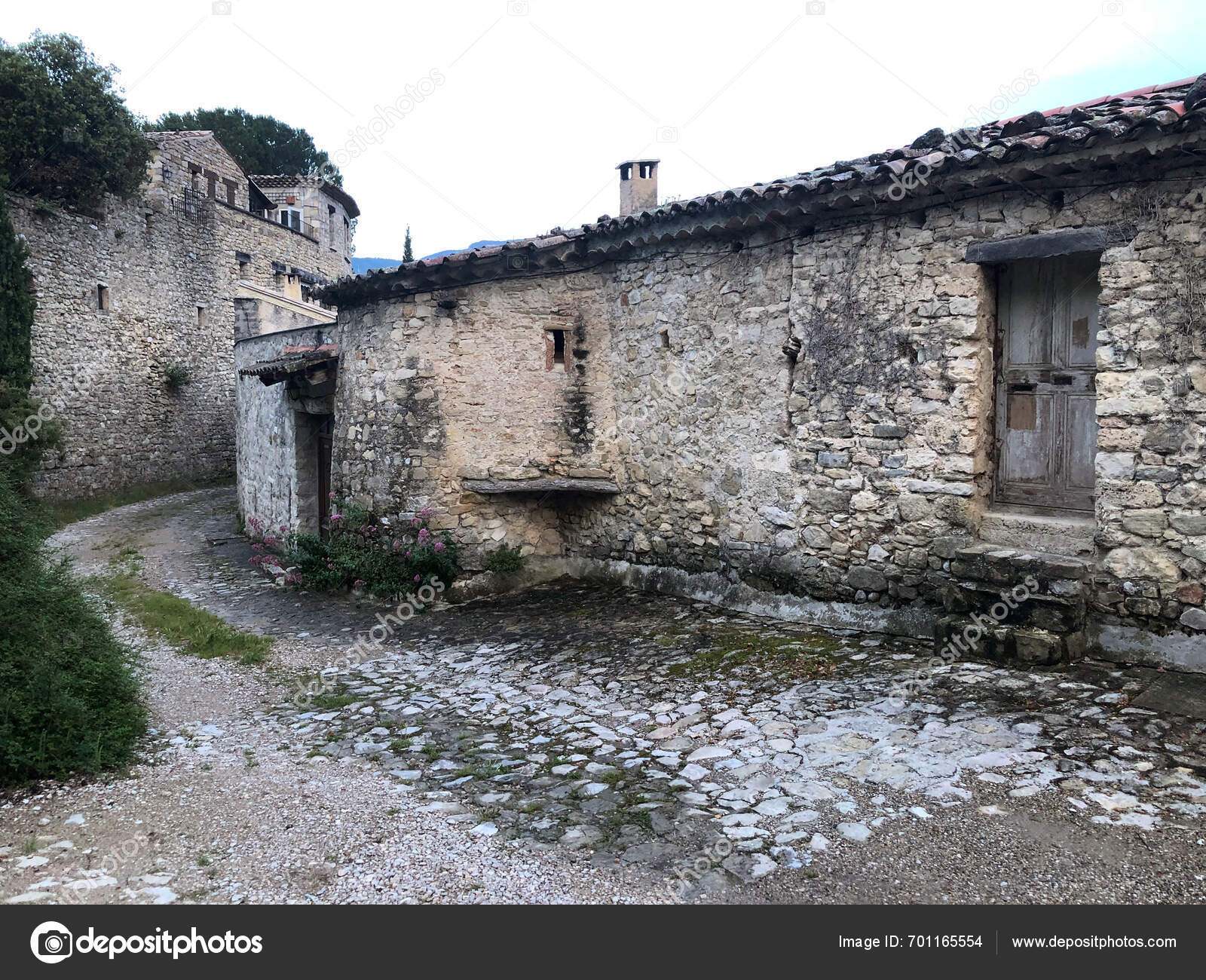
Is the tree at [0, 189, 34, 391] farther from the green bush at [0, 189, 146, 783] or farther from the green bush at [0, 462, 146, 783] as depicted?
the green bush at [0, 462, 146, 783]

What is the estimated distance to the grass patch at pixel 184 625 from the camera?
7398 millimetres

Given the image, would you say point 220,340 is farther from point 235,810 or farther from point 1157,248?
point 1157,248

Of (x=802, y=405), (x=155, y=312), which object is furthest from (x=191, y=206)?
(x=802, y=405)

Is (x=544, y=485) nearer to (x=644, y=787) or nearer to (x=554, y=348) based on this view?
(x=554, y=348)

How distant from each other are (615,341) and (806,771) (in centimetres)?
518

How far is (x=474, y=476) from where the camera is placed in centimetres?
881

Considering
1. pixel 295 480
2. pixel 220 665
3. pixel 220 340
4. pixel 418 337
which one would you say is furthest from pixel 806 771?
pixel 220 340

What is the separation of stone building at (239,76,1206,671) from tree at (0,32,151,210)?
11664 millimetres

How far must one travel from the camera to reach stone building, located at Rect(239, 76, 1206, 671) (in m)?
5.16

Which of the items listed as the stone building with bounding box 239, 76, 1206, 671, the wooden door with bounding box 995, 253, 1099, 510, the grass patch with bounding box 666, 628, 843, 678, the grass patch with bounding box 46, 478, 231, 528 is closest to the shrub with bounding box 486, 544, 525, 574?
the stone building with bounding box 239, 76, 1206, 671

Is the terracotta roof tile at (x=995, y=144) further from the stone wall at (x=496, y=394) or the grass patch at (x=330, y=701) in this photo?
the grass patch at (x=330, y=701)
